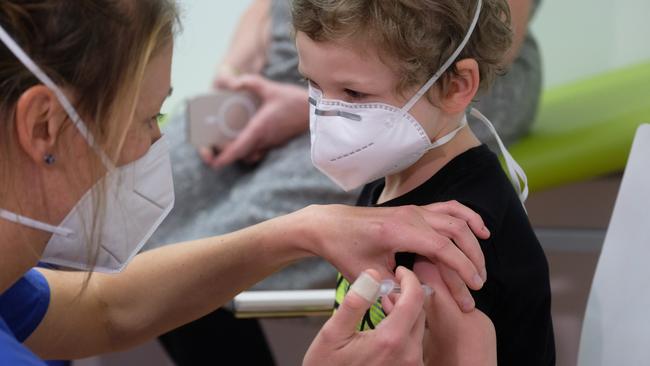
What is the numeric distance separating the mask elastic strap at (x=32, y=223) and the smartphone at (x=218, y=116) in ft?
3.34

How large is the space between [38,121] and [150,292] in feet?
1.32

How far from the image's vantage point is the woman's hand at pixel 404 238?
1.03 m

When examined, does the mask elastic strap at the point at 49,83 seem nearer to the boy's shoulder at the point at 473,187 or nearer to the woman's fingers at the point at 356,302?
the woman's fingers at the point at 356,302

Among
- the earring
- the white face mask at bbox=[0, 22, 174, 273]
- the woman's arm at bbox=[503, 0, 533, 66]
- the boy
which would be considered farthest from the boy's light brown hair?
the woman's arm at bbox=[503, 0, 533, 66]

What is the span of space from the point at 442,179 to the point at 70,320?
1.68 ft

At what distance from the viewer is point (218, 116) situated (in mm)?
2123

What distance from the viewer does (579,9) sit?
2.98 meters

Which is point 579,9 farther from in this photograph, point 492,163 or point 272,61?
point 492,163

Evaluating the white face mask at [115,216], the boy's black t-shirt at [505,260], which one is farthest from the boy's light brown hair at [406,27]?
the white face mask at [115,216]

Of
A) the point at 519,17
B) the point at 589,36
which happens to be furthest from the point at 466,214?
the point at 589,36

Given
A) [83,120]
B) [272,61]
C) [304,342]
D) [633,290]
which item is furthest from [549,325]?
[304,342]

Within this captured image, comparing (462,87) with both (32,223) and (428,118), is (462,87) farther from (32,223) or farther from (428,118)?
(32,223)

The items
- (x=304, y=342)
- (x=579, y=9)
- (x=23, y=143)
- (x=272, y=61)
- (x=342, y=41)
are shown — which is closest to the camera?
(x=23, y=143)

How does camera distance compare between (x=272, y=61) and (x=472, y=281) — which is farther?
(x=272, y=61)
